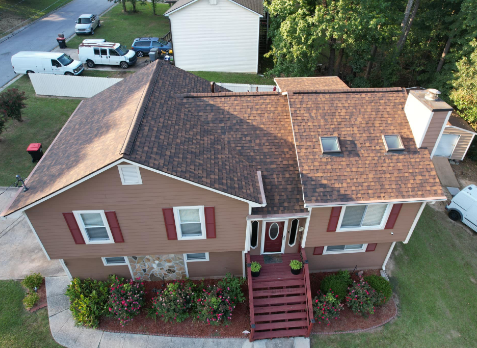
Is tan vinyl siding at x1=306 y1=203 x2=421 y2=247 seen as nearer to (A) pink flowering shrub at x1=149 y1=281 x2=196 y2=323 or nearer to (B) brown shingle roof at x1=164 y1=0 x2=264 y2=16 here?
(A) pink flowering shrub at x1=149 y1=281 x2=196 y2=323

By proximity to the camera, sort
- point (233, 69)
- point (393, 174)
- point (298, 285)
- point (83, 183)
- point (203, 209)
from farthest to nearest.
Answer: point (233, 69)
point (298, 285)
point (393, 174)
point (203, 209)
point (83, 183)

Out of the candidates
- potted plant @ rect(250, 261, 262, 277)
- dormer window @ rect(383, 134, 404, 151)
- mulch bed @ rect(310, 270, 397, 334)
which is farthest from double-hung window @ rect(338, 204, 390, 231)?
potted plant @ rect(250, 261, 262, 277)

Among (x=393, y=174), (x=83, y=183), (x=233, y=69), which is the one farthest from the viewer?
(x=233, y=69)

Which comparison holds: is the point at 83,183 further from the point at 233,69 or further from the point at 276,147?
the point at 233,69

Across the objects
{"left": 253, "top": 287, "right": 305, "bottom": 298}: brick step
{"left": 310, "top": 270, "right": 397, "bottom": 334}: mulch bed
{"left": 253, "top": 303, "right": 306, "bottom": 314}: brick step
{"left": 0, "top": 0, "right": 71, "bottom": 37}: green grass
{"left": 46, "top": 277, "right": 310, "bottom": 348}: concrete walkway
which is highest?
{"left": 0, "top": 0, "right": 71, "bottom": 37}: green grass

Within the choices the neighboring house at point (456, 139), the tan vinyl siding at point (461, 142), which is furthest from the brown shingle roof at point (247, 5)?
the tan vinyl siding at point (461, 142)

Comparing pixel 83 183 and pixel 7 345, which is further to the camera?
pixel 7 345

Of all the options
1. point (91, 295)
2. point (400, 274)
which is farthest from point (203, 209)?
point (400, 274)
